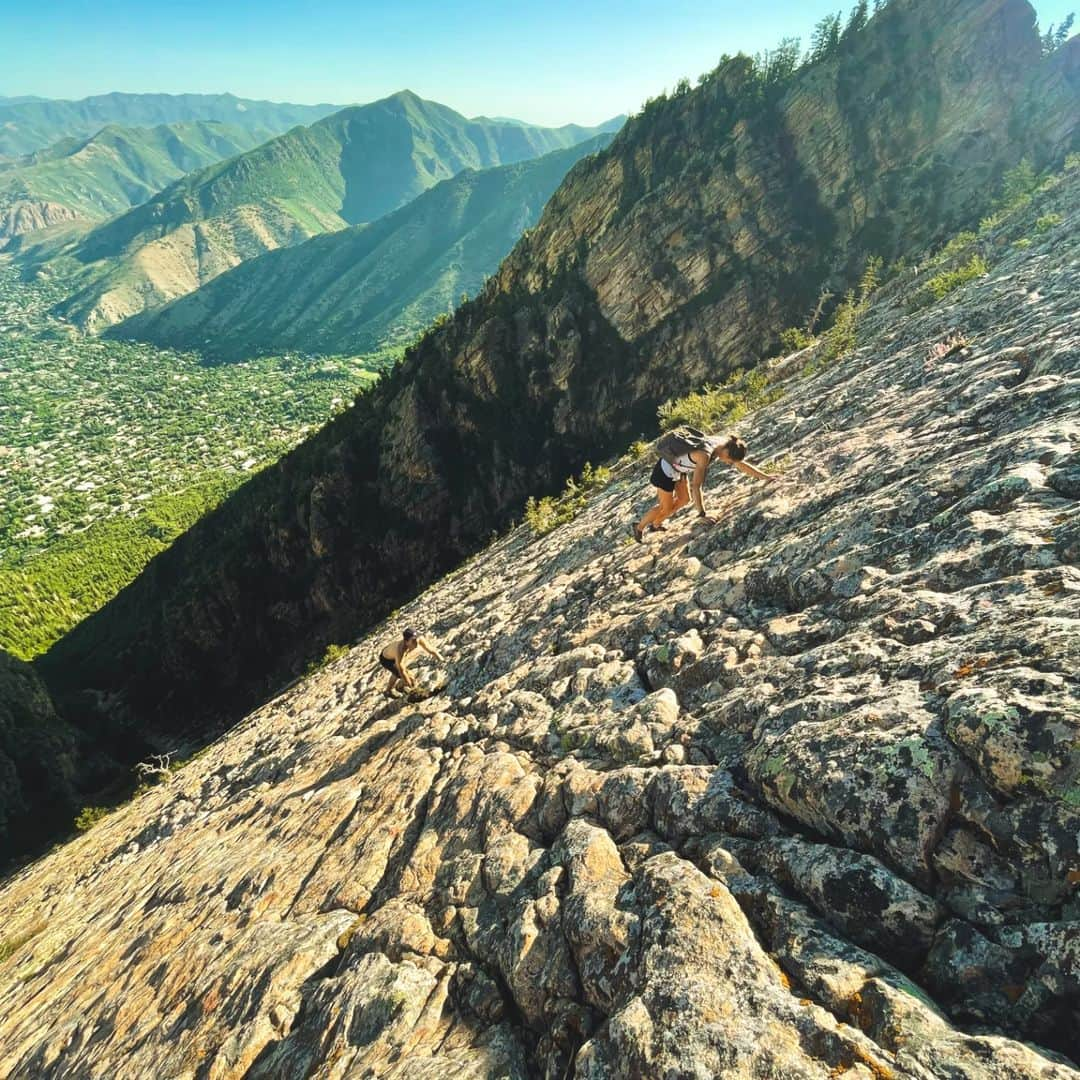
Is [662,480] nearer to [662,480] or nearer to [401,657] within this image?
[662,480]

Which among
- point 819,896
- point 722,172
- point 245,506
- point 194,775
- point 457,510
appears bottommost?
point 457,510

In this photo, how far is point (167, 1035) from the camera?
8914mm

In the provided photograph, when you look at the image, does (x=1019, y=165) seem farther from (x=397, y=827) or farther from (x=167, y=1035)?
(x=167, y=1035)

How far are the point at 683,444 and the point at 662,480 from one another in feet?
4.54

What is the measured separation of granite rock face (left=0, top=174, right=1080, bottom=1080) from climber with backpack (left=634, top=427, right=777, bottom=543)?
0.86 meters

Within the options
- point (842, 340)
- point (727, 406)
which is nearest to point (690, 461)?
point (727, 406)

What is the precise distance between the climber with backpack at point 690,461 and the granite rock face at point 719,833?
86cm

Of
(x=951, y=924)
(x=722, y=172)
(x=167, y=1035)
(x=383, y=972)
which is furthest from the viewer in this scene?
(x=722, y=172)

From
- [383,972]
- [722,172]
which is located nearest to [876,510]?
[383,972]

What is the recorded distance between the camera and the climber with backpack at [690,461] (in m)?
13.7

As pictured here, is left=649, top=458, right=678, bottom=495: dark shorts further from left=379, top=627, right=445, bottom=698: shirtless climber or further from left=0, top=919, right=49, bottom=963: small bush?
left=0, top=919, right=49, bottom=963: small bush

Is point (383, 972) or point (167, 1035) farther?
point (167, 1035)

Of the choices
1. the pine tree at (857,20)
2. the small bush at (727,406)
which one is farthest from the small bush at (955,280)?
the pine tree at (857,20)

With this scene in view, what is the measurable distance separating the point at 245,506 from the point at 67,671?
42141mm
